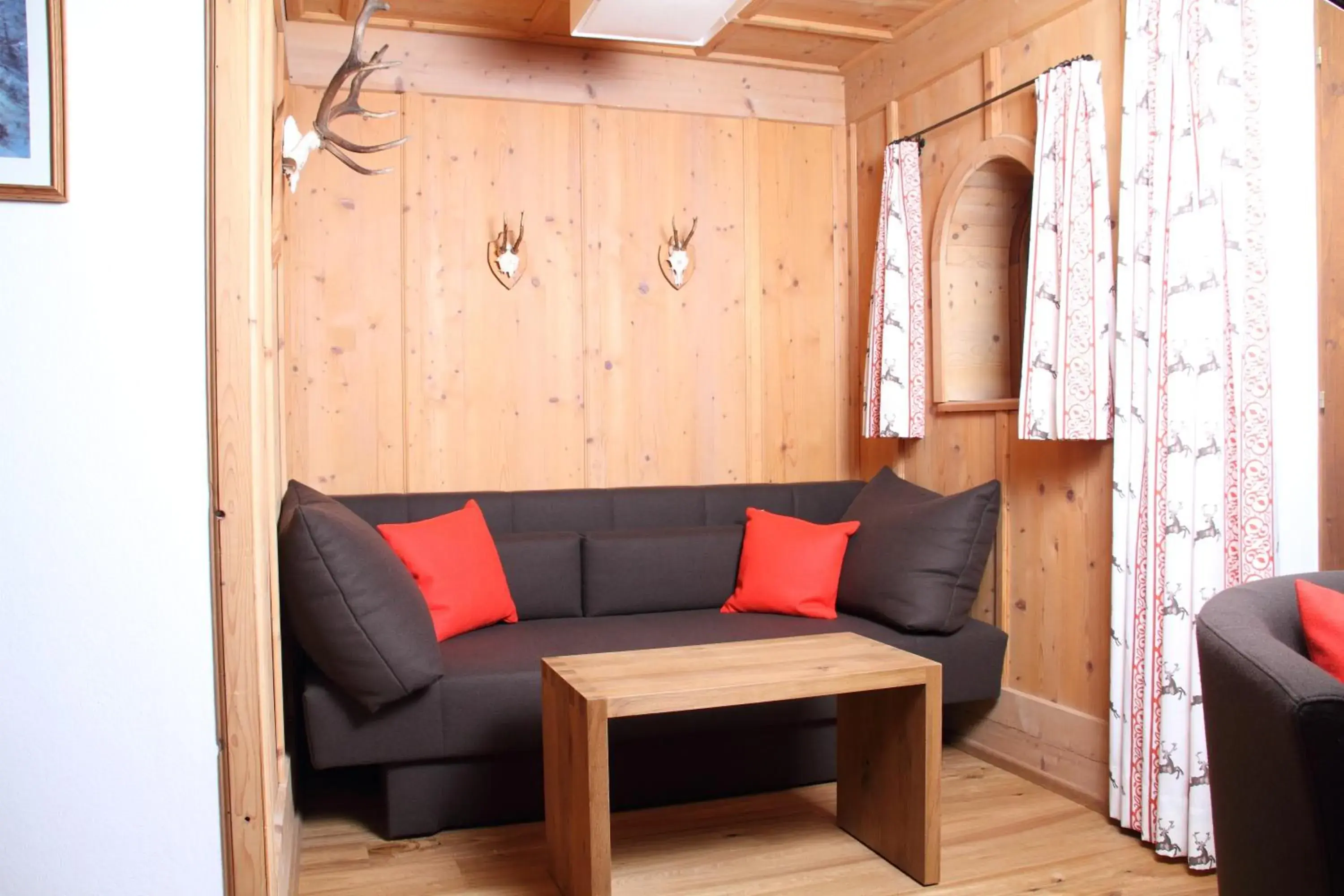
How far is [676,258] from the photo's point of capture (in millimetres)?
4230

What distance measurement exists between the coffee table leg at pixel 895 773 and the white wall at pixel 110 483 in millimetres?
1562

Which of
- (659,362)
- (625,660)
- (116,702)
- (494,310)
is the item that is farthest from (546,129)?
(116,702)

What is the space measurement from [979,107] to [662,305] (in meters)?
1.36

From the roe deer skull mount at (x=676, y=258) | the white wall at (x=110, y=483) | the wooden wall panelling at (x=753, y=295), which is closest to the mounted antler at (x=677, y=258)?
the roe deer skull mount at (x=676, y=258)

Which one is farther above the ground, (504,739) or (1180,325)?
(1180,325)

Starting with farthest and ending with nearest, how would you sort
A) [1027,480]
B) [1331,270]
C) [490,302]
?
[490,302]
[1027,480]
[1331,270]

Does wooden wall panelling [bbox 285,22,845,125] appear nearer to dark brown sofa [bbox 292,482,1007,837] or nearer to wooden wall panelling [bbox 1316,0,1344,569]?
dark brown sofa [bbox 292,482,1007,837]

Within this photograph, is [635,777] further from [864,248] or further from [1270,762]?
[864,248]

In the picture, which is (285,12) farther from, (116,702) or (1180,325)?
(1180,325)

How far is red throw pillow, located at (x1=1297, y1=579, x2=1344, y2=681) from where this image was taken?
1524mm

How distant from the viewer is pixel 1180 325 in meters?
2.74

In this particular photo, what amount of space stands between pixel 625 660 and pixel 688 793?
0.76 metres

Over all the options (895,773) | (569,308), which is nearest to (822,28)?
(569,308)

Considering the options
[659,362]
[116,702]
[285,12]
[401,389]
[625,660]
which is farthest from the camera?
[659,362]
